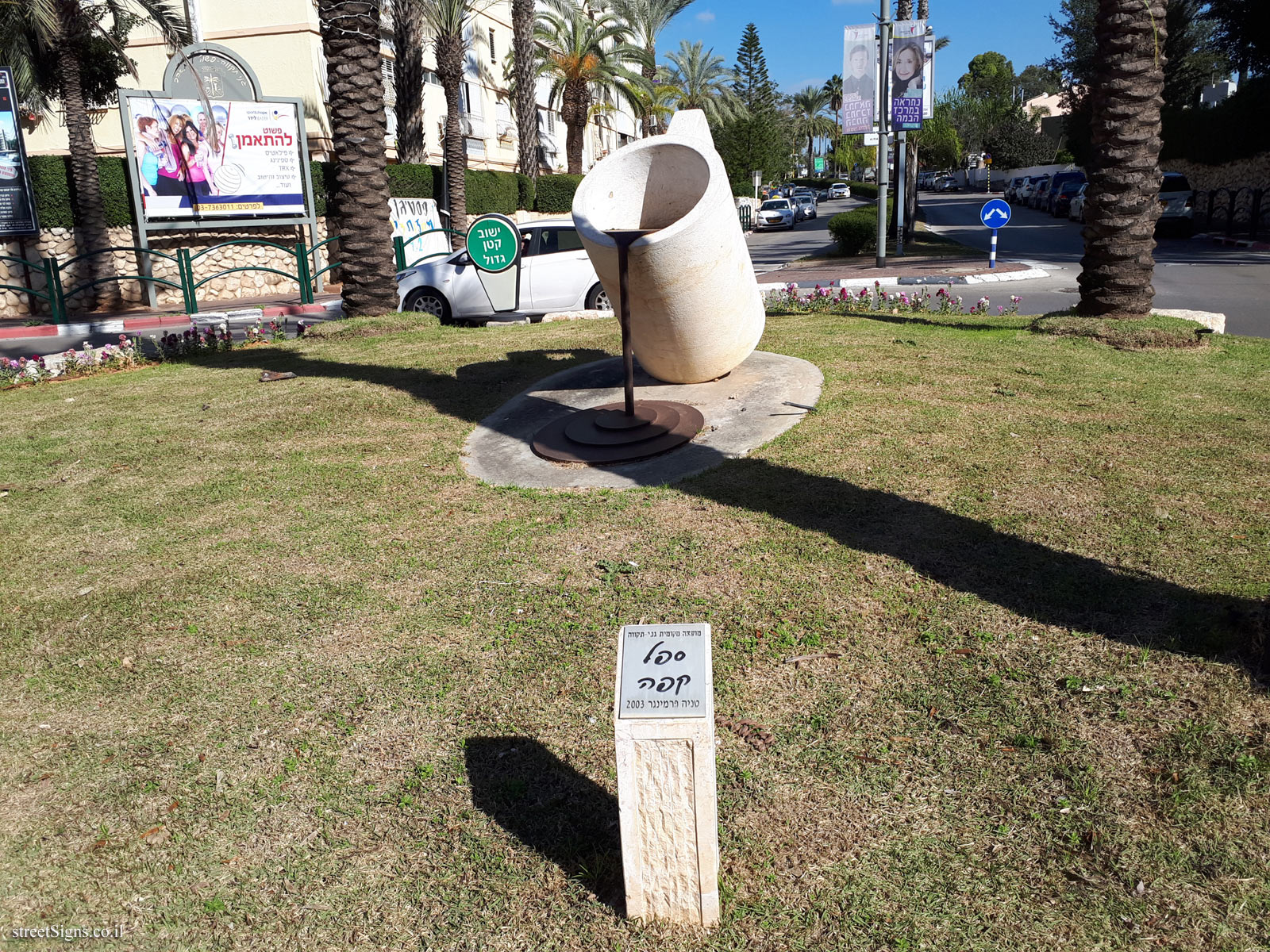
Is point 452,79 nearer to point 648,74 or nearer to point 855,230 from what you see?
point 855,230

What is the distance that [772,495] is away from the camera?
5367 mm

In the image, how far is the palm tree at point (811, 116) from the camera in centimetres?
11219

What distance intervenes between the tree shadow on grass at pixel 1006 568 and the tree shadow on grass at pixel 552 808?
201cm

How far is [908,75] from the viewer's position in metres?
22.2

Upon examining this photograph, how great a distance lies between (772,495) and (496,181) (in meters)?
28.8

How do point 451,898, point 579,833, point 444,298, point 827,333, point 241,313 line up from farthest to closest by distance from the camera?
point 241,313
point 444,298
point 827,333
point 579,833
point 451,898

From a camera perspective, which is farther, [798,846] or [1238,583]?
[1238,583]

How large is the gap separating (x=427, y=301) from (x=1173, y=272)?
14.9 meters

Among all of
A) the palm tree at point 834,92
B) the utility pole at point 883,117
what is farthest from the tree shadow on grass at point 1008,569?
the palm tree at point 834,92

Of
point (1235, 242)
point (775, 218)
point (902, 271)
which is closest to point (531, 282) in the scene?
point (902, 271)

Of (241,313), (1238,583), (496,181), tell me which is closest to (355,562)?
(1238,583)

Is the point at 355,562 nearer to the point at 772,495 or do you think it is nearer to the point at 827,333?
the point at 772,495

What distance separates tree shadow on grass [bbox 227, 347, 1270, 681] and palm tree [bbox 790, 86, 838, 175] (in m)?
117

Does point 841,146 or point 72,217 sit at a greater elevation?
point 841,146
